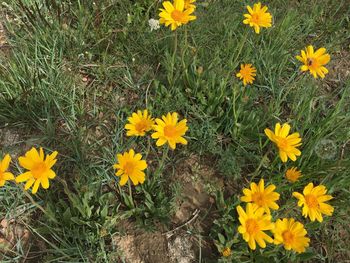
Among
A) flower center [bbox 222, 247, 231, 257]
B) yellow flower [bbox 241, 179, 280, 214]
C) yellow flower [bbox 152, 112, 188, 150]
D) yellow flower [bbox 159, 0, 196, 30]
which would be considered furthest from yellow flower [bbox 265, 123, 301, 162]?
yellow flower [bbox 159, 0, 196, 30]

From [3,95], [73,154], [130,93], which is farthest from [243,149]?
[3,95]

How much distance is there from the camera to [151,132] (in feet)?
7.29

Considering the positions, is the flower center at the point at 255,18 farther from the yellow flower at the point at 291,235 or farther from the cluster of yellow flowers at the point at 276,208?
the yellow flower at the point at 291,235

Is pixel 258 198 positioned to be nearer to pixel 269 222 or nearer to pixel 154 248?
pixel 269 222

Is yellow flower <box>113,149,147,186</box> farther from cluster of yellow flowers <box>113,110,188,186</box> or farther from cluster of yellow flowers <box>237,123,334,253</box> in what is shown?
cluster of yellow flowers <box>237,123,334,253</box>

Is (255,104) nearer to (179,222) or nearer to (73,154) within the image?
(179,222)

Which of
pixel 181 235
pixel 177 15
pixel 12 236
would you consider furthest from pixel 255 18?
pixel 12 236

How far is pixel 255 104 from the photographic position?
255 centimetres

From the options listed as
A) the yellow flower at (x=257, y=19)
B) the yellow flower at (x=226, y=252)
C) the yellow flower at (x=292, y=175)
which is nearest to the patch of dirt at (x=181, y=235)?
the yellow flower at (x=226, y=252)

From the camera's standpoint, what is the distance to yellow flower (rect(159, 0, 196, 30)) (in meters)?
2.04

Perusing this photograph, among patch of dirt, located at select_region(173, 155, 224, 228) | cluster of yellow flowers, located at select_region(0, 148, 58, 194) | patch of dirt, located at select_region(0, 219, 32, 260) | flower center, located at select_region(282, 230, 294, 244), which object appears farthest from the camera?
patch of dirt, located at select_region(173, 155, 224, 228)

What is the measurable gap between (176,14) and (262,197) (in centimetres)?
112

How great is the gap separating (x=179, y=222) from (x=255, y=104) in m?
1.00

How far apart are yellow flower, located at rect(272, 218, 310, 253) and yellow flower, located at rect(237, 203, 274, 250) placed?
5 centimetres
